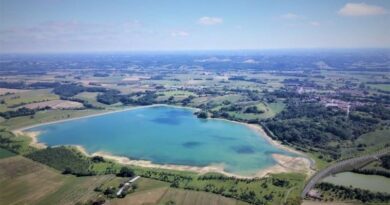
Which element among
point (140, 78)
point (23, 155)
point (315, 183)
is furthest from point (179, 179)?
point (140, 78)

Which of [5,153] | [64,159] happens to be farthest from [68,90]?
[64,159]

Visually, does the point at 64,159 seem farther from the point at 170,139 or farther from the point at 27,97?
the point at 27,97

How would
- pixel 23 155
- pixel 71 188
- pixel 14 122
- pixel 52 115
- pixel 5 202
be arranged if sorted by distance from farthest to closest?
pixel 52 115 → pixel 14 122 → pixel 23 155 → pixel 71 188 → pixel 5 202

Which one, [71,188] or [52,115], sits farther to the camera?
[52,115]

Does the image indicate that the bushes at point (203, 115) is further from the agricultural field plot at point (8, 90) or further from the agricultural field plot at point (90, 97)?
the agricultural field plot at point (8, 90)

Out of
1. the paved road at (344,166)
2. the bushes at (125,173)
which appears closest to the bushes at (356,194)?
the paved road at (344,166)

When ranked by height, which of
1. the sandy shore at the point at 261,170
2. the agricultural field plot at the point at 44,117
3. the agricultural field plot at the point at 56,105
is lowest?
the sandy shore at the point at 261,170

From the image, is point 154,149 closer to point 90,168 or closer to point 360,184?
point 90,168
